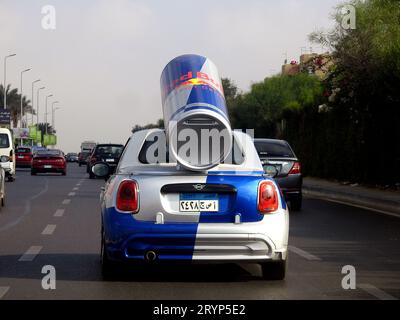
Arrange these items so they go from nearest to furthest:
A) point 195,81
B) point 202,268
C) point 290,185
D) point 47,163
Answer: point 202,268, point 195,81, point 290,185, point 47,163

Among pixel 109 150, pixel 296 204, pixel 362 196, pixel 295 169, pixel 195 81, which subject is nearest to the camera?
pixel 195 81

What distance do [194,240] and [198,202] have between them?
382 mm

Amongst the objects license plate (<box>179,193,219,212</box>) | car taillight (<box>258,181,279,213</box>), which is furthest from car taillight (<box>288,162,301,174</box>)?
license plate (<box>179,193,219,212</box>)

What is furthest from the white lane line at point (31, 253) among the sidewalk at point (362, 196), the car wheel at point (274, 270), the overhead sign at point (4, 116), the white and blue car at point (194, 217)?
the overhead sign at point (4, 116)

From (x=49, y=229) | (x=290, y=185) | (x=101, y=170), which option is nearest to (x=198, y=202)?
(x=101, y=170)

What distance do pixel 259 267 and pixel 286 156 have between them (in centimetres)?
1078

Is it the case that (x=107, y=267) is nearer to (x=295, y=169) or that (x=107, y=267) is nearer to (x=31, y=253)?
(x=31, y=253)

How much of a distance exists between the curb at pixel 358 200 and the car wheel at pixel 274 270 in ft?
36.3

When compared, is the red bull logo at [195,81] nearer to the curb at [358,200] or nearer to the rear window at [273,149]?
the rear window at [273,149]

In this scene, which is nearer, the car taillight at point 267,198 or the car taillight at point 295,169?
the car taillight at point 267,198

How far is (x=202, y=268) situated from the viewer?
36.4 ft

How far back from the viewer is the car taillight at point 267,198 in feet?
31.4

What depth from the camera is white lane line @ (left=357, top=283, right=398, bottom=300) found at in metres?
8.92

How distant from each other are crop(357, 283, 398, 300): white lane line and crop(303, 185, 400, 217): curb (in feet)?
36.8
